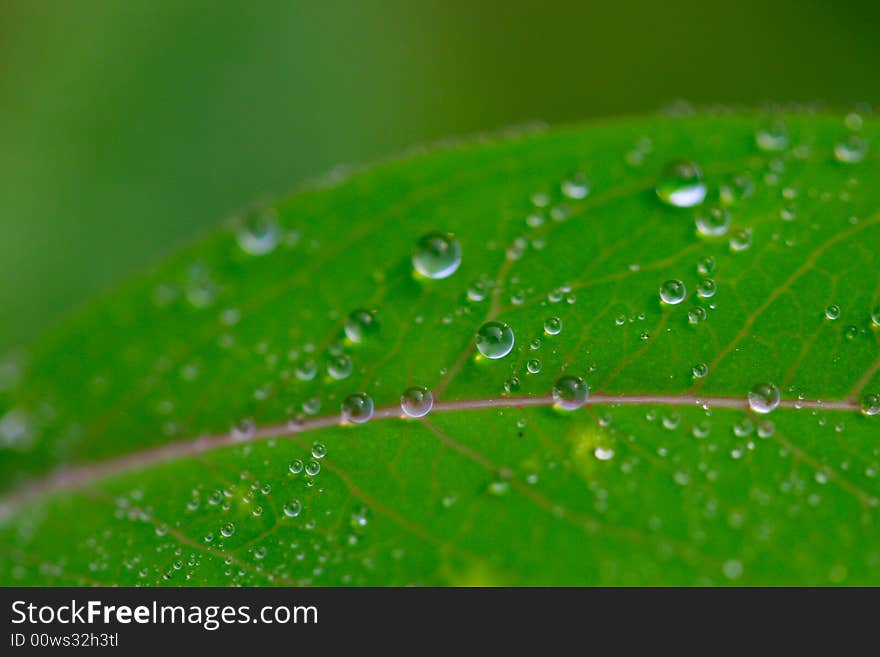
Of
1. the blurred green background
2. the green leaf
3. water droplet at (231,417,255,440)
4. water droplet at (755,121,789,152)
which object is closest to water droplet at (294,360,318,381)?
the green leaf

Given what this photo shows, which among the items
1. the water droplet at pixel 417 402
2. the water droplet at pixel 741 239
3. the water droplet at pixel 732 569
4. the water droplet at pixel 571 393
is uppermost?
the water droplet at pixel 741 239

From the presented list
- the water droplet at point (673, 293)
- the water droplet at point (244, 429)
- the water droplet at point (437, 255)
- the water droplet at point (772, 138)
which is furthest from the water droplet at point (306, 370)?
the water droplet at point (772, 138)

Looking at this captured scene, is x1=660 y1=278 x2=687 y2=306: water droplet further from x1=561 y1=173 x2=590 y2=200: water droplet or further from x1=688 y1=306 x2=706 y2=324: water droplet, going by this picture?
x1=561 y1=173 x2=590 y2=200: water droplet

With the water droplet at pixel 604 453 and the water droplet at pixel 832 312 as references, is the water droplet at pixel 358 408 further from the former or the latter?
the water droplet at pixel 832 312

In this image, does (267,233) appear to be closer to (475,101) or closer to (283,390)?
(283,390)

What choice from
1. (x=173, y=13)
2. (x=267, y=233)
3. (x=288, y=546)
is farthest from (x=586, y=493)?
(x=173, y=13)

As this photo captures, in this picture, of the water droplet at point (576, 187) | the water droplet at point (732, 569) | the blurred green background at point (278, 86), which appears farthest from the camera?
the blurred green background at point (278, 86)
